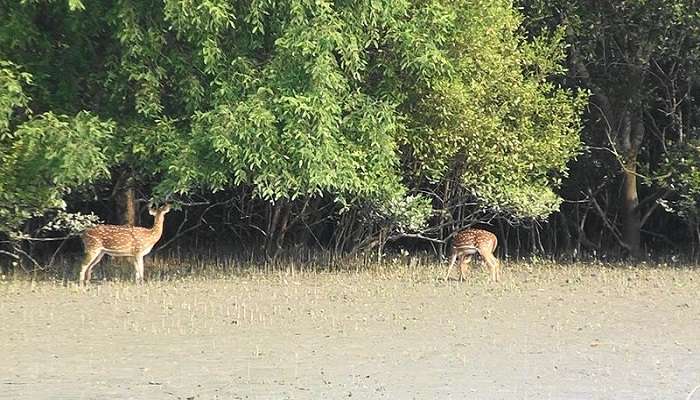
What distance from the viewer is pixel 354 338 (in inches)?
449

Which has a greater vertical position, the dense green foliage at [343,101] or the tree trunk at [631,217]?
the dense green foliage at [343,101]

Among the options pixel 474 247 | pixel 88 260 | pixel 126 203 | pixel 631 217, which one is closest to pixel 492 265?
pixel 474 247

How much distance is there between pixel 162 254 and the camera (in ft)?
70.7

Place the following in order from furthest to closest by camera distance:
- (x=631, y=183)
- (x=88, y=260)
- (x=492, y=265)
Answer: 1. (x=631, y=183)
2. (x=492, y=265)
3. (x=88, y=260)

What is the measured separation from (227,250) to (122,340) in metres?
10.8

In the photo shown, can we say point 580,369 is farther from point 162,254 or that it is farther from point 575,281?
point 162,254

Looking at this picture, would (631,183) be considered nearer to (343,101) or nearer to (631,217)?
(631,217)

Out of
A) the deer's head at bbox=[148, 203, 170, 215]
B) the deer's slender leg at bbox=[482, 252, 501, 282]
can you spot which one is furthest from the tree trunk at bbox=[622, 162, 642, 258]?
the deer's head at bbox=[148, 203, 170, 215]

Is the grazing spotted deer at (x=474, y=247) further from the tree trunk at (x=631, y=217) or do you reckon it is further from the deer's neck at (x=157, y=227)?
the tree trunk at (x=631, y=217)

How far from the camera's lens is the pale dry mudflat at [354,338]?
910cm

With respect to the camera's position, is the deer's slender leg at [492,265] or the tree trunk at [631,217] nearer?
the deer's slender leg at [492,265]

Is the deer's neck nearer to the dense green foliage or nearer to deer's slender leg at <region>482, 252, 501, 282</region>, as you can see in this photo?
the dense green foliage

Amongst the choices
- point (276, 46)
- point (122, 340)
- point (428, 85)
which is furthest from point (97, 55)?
point (122, 340)

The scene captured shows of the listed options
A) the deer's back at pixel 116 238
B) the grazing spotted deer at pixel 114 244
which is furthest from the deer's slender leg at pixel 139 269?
the deer's back at pixel 116 238
